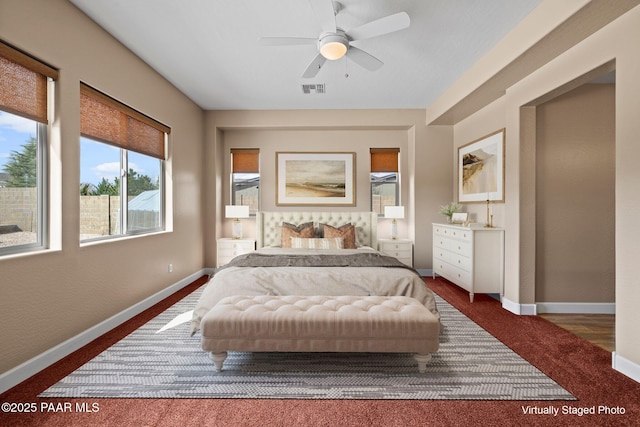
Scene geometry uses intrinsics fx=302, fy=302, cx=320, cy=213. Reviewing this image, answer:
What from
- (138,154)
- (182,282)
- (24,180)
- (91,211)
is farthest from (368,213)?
(24,180)

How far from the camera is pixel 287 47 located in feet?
10.5

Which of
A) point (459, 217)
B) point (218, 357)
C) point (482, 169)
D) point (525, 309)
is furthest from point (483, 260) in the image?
point (218, 357)

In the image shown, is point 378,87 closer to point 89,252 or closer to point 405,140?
point 405,140

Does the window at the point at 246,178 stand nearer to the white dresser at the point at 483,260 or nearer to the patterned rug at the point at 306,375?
the patterned rug at the point at 306,375

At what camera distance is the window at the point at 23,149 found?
2094mm

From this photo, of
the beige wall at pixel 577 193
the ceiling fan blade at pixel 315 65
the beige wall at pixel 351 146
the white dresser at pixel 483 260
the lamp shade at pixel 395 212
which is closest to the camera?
the ceiling fan blade at pixel 315 65

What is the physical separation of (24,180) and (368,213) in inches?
173

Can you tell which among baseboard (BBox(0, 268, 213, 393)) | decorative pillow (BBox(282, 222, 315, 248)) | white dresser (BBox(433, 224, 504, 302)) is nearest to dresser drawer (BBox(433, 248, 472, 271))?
white dresser (BBox(433, 224, 504, 302))

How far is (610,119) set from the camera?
340 cm

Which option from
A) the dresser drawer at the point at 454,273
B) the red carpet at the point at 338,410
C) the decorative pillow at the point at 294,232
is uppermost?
the decorative pillow at the point at 294,232

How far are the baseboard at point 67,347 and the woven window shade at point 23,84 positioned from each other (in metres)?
1.78

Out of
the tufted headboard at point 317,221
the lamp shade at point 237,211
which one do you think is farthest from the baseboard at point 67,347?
the tufted headboard at point 317,221

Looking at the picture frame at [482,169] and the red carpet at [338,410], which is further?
the picture frame at [482,169]

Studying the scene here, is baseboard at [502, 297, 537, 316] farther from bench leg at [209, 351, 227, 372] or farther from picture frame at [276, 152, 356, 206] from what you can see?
bench leg at [209, 351, 227, 372]
